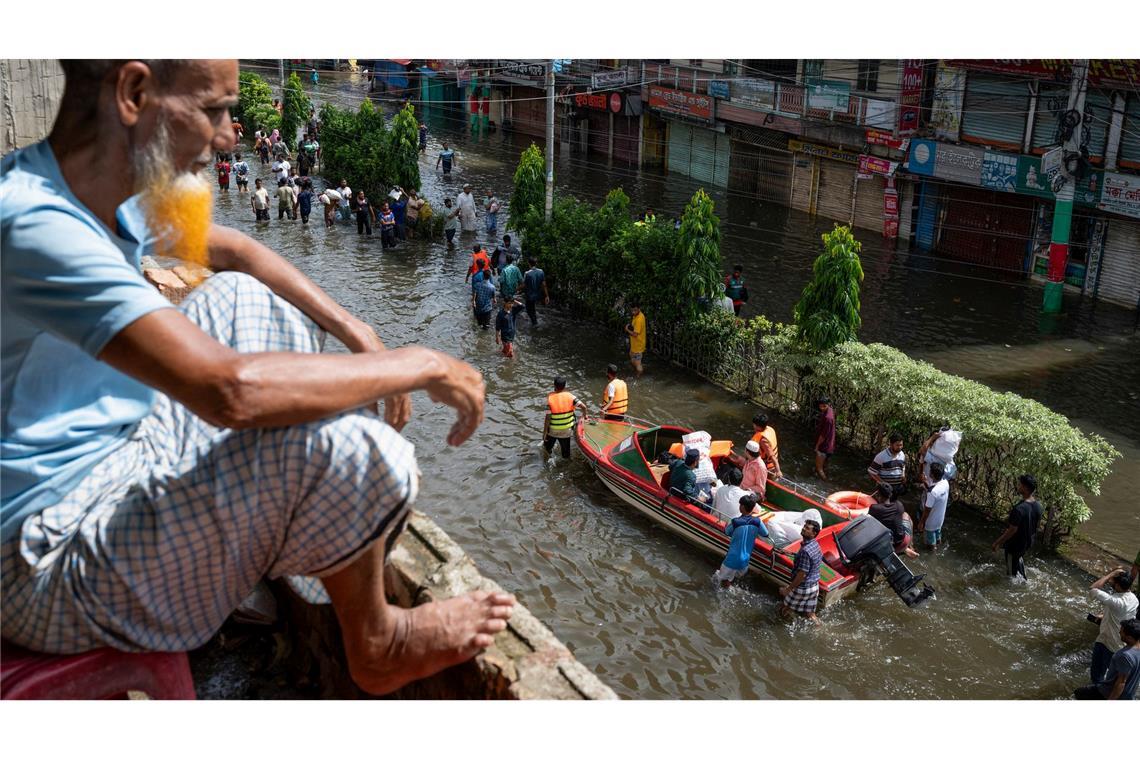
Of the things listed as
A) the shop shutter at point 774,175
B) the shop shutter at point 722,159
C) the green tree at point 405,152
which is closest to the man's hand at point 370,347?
the green tree at point 405,152

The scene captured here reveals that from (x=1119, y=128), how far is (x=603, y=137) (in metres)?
21.7

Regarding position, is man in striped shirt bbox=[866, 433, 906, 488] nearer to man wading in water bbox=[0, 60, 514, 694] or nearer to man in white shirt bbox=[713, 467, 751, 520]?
man in white shirt bbox=[713, 467, 751, 520]

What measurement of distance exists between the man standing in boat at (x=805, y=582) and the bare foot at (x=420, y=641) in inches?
353

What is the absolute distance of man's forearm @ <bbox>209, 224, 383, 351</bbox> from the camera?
10.3ft

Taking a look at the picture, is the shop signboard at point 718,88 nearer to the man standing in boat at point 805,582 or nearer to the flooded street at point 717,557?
the flooded street at point 717,557

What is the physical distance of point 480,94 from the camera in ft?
157

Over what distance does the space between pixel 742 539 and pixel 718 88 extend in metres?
23.3

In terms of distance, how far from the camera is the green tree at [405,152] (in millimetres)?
29703

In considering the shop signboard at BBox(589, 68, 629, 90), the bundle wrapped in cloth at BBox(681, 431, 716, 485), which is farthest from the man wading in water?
the shop signboard at BBox(589, 68, 629, 90)

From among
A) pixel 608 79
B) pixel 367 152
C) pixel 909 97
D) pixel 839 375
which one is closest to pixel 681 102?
pixel 608 79

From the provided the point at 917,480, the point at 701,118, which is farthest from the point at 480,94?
the point at 917,480

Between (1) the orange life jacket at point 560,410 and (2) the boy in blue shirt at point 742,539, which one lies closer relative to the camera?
(2) the boy in blue shirt at point 742,539

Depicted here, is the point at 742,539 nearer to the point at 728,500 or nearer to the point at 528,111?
the point at 728,500

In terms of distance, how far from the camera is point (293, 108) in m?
38.0
